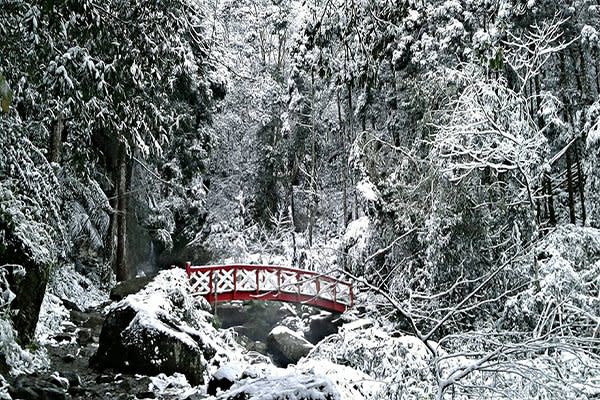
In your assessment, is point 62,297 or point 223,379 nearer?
point 223,379

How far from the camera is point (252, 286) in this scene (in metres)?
13.1

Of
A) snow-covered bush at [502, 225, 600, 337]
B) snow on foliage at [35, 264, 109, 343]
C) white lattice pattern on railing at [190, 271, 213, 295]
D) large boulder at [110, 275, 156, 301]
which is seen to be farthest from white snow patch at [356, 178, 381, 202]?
snow on foliage at [35, 264, 109, 343]

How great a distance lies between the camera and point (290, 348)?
1162cm

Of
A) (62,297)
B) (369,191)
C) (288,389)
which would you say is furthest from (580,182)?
(62,297)

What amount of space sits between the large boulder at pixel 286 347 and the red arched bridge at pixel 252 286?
824 mm

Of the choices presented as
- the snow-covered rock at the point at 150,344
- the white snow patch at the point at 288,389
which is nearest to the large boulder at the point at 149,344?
the snow-covered rock at the point at 150,344

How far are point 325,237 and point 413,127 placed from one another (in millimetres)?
7878

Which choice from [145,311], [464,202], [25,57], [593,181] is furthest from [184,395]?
[593,181]

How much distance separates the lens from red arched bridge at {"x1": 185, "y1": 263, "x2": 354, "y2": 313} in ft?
41.3

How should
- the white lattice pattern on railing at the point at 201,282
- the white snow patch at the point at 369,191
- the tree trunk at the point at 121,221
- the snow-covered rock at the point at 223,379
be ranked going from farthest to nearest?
1. the tree trunk at the point at 121,221
2. the white lattice pattern on railing at the point at 201,282
3. the white snow patch at the point at 369,191
4. the snow-covered rock at the point at 223,379

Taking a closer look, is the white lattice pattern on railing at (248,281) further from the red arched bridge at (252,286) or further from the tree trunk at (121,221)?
the tree trunk at (121,221)

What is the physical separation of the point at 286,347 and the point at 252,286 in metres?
1.98

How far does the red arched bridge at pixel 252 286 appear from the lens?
41.3 ft

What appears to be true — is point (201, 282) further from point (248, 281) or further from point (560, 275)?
point (560, 275)
